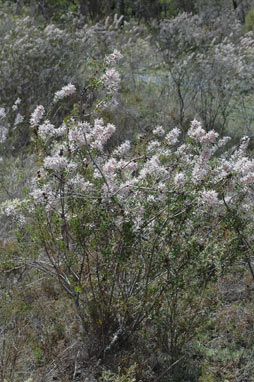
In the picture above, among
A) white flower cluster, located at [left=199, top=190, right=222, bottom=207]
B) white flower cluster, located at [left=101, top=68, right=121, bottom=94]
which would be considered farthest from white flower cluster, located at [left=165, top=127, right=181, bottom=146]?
white flower cluster, located at [left=199, top=190, right=222, bottom=207]

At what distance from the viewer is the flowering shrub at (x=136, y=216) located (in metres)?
2.46

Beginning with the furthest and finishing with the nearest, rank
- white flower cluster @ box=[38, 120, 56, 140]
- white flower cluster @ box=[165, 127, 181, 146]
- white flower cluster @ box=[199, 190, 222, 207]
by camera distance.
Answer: white flower cluster @ box=[165, 127, 181, 146], white flower cluster @ box=[38, 120, 56, 140], white flower cluster @ box=[199, 190, 222, 207]

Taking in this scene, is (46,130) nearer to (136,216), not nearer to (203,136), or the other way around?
(136,216)

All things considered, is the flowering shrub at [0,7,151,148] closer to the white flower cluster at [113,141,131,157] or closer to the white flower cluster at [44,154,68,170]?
the white flower cluster at [113,141,131,157]

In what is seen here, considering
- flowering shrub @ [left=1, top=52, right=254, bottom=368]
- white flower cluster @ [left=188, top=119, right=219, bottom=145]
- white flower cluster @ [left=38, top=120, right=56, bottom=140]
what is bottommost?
flowering shrub @ [left=1, top=52, right=254, bottom=368]

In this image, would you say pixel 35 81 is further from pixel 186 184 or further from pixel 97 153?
pixel 186 184

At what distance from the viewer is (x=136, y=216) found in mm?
2457

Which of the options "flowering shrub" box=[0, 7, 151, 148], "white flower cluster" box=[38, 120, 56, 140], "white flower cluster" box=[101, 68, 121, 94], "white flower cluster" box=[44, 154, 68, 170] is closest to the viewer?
"white flower cluster" box=[44, 154, 68, 170]

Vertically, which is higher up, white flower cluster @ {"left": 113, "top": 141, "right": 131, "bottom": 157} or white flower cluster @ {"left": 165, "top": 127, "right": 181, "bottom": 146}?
white flower cluster @ {"left": 113, "top": 141, "right": 131, "bottom": 157}

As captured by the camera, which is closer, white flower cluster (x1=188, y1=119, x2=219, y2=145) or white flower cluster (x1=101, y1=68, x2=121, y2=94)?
white flower cluster (x1=188, y1=119, x2=219, y2=145)

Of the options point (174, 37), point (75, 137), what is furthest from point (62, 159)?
point (174, 37)

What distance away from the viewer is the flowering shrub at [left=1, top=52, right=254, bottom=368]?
2457 mm

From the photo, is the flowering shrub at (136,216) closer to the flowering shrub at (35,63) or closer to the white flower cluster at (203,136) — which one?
the white flower cluster at (203,136)

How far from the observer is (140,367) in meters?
2.70
